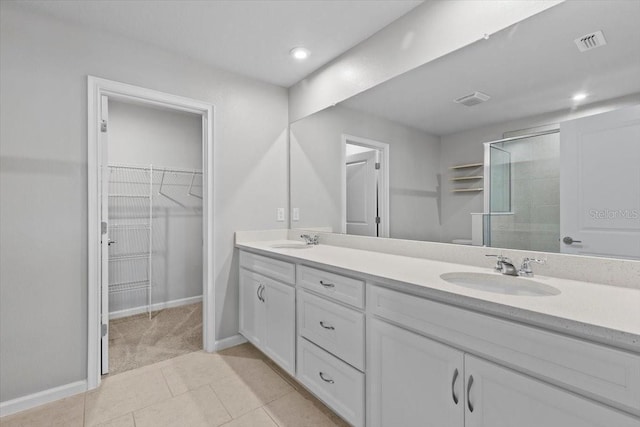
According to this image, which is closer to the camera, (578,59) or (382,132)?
(578,59)

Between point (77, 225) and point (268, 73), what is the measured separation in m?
1.81

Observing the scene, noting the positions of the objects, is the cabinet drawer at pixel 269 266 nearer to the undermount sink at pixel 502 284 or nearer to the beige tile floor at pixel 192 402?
the beige tile floor at pixel 192 402

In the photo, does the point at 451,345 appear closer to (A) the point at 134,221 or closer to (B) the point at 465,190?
(B) the point at 465,190

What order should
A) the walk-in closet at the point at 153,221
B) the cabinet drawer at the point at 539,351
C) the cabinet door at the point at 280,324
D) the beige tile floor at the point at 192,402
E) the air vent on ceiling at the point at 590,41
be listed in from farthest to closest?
the walk-in closet at the point at 153,221, the cabinet door at the point at 280,324, the beige tile floor at the point at 192,402, the air vent on ceiling at the point at 590,41, the cabinet drawer at the point at 539,351

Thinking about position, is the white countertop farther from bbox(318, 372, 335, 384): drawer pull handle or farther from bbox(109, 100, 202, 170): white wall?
bbox(109, 100, 202, 170): white wall

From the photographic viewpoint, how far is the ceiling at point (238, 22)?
1.81m

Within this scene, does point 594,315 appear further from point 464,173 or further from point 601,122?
point 464,173

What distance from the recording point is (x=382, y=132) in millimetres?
2170

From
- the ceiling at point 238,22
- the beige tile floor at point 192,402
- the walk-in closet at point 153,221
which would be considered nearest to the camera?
the beige tile floor at point 192,402

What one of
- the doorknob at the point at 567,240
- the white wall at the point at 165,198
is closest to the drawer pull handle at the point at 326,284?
the doorknob at the point at 567,240

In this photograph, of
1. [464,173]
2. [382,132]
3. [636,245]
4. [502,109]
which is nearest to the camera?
[636,245]

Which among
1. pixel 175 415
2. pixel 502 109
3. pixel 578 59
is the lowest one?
pixel 175 415

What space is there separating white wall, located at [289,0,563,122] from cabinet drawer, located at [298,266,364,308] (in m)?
1.32

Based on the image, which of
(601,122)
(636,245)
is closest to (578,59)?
(601,122)
